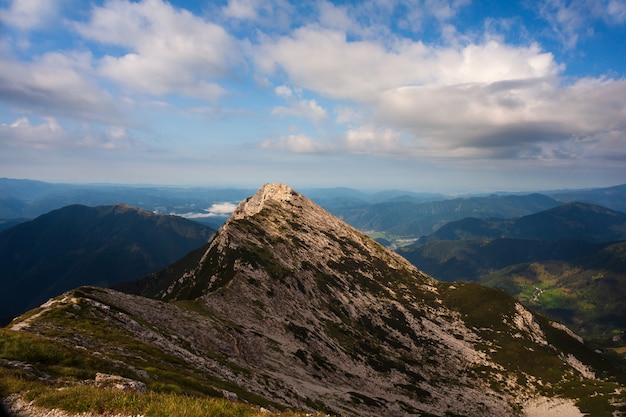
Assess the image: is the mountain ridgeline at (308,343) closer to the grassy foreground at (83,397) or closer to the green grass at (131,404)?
the grassy foreground at (83,397)

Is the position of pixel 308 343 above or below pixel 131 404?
below

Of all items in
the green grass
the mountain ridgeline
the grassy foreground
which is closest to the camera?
the green grass

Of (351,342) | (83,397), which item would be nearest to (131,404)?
(83,397)

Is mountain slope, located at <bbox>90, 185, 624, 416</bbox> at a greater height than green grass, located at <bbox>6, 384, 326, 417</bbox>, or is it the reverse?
green grass, located at <bbox>6, 384, 326, 417</bbox>

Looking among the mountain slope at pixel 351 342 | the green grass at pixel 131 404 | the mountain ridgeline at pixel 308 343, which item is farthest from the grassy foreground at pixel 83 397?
the mountain slope at pixel 351 342

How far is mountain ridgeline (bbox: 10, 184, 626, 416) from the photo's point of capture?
50.7 metres

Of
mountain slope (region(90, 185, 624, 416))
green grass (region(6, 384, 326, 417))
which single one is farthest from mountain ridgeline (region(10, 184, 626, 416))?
green grass (region(6, 384, 326, 417))

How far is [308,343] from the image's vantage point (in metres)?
113

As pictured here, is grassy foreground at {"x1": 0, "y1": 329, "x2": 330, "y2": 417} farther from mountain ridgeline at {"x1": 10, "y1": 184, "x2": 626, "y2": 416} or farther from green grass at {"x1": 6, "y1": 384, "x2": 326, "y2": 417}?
mountain ridgeline at {"x1": 10, "y1": 184, "x2": 626, "y2": 416}

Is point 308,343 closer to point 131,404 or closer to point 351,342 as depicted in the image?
point 351,342

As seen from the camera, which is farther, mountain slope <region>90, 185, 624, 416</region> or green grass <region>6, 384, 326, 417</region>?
mountain slope <region>90, 185, 624, 416</region>

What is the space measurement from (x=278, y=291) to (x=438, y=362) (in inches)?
3132

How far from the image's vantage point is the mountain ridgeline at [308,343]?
1996 inches

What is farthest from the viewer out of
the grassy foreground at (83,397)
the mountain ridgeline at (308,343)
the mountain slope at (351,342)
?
the mountain slope at (351,342)
